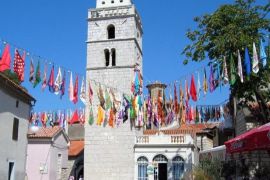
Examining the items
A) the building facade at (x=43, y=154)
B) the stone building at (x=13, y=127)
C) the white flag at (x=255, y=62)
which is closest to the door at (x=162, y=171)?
the building facade at (x=43, y=154)

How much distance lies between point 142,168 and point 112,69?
32.0 feet

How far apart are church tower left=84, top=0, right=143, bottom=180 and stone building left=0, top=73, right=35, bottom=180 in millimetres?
11824

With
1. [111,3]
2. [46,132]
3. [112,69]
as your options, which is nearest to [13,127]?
[46,132]

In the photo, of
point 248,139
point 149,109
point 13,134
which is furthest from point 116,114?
point 248,139

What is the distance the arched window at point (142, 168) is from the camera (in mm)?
34969

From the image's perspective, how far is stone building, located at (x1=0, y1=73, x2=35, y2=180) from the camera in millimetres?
21250

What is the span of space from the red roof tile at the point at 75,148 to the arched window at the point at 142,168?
9.28 meters

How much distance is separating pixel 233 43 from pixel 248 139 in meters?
6.07

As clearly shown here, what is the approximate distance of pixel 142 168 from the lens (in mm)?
35062

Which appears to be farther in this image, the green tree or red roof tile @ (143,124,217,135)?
red roof tile @ (143,124,217,135)

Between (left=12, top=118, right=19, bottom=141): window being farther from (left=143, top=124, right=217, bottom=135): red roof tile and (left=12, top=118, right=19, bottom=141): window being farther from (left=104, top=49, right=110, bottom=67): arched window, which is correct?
(left=143, top=124, right=217, bottom=135): red roof tile

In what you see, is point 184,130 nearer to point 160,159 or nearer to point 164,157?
point 164,157

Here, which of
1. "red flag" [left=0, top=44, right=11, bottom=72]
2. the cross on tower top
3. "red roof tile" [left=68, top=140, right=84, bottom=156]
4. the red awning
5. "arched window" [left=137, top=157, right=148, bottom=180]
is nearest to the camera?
the red awning

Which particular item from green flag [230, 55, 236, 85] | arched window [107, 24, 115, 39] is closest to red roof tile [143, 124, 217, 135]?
arched window [107, 24, 115, 39]
